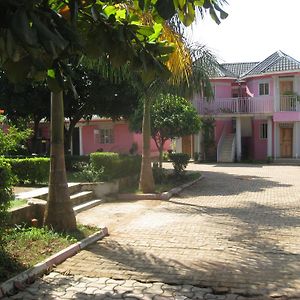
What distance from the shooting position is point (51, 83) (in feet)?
13.0

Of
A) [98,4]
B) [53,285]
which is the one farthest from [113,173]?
[98,4]

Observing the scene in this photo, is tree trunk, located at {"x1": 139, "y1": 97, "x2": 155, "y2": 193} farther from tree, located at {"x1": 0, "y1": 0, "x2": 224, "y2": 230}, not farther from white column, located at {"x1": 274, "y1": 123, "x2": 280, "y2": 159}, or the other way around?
white column, located at {"x1": 274, "y1": 123, "x2": 280, "y2": 159}

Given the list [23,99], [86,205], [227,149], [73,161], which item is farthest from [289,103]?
[86,205]

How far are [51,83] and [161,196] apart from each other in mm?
10115

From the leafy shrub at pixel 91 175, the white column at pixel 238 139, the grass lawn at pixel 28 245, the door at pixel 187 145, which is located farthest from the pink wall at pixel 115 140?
the grass lawn at pixel 28 245

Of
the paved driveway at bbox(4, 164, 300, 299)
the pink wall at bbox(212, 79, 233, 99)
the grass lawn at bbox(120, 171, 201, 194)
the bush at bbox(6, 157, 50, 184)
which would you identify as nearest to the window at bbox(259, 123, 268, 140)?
the pink wall at bbox(212, 79, 233, 99)

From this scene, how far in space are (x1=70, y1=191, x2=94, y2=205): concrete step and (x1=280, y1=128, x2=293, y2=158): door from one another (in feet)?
69.7

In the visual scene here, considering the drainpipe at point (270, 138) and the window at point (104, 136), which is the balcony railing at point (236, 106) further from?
the window at point (104, 136)

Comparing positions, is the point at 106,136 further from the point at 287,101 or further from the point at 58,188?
the point at 58,188

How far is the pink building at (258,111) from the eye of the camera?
30906mm

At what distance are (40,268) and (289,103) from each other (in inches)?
1056

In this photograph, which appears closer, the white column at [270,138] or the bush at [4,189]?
the bush at [4,189]

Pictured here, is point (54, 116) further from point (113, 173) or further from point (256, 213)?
point (113, 173)

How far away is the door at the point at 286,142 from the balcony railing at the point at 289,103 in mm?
1820
